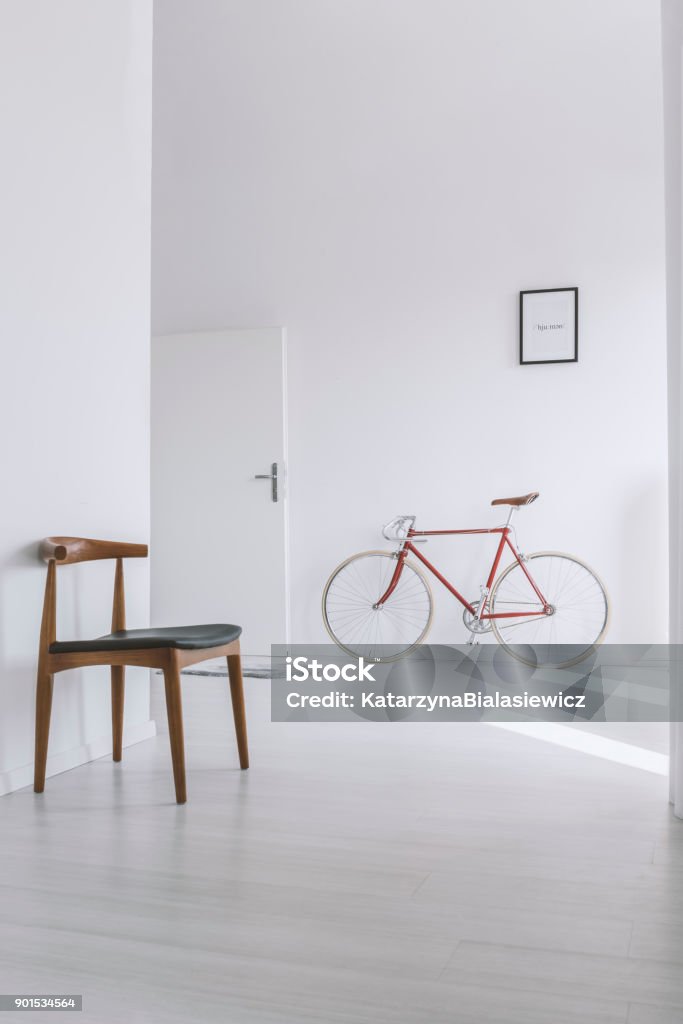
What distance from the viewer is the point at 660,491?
4246mm

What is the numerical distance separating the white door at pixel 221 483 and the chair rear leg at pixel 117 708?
1.95m

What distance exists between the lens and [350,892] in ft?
5.56

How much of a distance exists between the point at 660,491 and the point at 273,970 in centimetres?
341

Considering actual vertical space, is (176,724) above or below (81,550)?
below

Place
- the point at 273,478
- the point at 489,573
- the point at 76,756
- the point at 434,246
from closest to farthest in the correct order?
the point at 76,756 < the point at 489,573 < the point at 434,246 < the point at 273,478

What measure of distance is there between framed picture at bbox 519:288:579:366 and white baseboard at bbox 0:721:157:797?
2.55 metres

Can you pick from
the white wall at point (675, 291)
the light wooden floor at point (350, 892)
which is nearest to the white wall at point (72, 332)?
the light wooden floor at point (350, 892)

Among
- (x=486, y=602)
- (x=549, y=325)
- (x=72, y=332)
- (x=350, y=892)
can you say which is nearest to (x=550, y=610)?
→ (x=486, y=602)

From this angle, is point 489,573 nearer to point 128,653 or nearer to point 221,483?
point 221,483

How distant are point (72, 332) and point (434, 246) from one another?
2.37 meters

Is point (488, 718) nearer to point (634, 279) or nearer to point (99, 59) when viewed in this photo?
point (634, 279)

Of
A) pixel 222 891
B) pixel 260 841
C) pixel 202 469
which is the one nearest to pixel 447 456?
pixel 202 469

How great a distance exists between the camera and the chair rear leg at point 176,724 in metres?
2.24

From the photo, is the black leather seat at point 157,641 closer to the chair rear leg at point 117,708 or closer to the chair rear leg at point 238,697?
the chair rear leg at point 238,697
